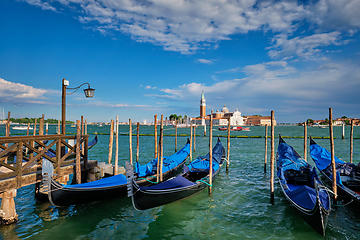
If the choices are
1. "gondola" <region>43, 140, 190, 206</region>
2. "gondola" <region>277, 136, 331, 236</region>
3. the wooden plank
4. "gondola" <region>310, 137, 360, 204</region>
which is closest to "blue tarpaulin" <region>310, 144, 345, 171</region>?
"gondola" <region>310, 137, 360, 204</region>

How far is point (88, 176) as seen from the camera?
20.3ft

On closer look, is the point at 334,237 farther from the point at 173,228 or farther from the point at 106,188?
the point at 106,188

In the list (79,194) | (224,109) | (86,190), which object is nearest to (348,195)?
(86,190)

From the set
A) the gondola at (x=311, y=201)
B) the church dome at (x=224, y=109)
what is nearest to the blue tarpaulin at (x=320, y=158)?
the gondola at (x=311, y=201)

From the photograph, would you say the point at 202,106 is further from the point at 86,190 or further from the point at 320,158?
the point at 86,190

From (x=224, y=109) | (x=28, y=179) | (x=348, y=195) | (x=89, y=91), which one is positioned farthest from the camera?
(x=224, y=109)

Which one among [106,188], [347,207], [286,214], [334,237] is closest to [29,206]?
[106,188]

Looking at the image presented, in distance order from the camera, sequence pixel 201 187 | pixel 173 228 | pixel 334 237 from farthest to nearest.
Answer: pixel 201 187
pixel 173 228
pixel 334 237

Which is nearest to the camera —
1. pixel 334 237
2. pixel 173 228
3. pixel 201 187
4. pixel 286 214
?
pixel 334 237

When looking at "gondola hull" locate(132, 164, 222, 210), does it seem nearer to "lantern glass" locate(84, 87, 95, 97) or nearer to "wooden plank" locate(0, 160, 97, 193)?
"wooden plank" locate(0, 160, 97, 193)

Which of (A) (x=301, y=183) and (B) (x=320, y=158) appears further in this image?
(B) (x=320, y=158)

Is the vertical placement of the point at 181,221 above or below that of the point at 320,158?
below

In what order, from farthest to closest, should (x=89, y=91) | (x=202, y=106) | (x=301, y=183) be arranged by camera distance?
(x=202, y=106)
(x=301, y=183)
(x=89, y=91)

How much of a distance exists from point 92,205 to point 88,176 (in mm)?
1193
